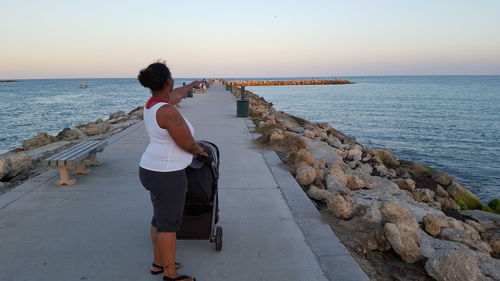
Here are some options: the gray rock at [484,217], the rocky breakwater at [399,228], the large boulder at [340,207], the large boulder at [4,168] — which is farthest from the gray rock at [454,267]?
the large boulder at [4,168]

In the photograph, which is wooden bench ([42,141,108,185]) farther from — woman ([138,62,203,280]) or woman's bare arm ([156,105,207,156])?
woman's bare arm ([156,105,207,156])

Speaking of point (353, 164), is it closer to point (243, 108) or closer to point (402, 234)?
point (402, 234)

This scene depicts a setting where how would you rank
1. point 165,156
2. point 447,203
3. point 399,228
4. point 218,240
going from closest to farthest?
point 165,156, point 218,240, point 399,228, point 447,203

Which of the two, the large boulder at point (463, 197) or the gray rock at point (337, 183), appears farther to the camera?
the large boulder at point (463, 197)

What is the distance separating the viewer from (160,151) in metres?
3.03

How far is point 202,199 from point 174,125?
2.85 feet

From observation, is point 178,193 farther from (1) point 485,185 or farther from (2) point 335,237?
(1) point 485,185

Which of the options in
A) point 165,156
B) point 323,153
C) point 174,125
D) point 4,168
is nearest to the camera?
point 174,125

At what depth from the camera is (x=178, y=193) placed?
3.08 m

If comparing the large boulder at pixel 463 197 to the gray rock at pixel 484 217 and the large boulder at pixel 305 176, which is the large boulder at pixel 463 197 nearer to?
the gray rock at pixel 484 217

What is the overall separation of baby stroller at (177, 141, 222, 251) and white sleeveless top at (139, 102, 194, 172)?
0.30 meters

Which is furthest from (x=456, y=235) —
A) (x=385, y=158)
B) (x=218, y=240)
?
(x=385, y=158)

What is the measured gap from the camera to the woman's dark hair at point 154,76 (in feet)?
9.75

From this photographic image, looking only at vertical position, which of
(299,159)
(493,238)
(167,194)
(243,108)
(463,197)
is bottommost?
(463,197)
